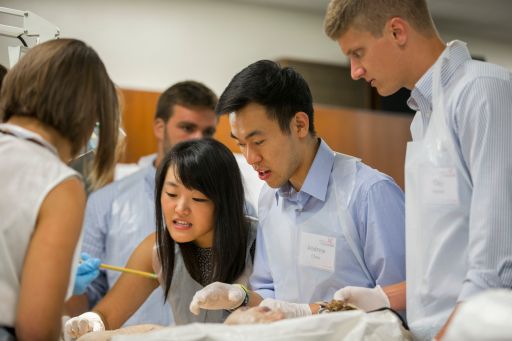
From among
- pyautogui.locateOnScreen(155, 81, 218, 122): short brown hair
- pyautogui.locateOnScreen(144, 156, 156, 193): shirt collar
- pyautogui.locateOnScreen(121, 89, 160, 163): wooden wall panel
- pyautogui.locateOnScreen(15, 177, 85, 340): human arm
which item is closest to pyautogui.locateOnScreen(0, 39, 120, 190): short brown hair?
pyautogui.locateOnScreen(15, 177, 85, 340): human arm

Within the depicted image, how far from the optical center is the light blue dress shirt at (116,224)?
9.63 feet

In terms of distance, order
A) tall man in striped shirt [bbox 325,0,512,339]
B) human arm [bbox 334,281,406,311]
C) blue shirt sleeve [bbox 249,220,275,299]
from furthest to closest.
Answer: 1. blue shirt sleeve [bbox 249,220,275,299]
2. human arm [bbox 334,281,406,311]
3. tall man in striped shirt [bbox 325,0,512,339]

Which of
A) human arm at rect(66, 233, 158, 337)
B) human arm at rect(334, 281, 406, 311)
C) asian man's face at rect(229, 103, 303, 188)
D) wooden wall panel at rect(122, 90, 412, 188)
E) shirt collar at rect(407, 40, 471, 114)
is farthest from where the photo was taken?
wooden wall panel at rect(122, 90, 412, 188)

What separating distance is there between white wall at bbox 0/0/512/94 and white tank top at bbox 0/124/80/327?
3625 millimetres

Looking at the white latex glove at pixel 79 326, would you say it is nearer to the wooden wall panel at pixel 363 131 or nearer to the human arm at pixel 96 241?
the human arm at pixel 96 241

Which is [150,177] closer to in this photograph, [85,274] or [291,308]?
[85,274]

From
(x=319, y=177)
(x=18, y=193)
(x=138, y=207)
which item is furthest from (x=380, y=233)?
(x=138, y=207)

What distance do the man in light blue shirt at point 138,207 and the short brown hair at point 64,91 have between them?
57.2 inches

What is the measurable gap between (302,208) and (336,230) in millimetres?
132

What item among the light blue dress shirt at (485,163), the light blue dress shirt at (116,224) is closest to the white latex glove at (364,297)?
the light blue dress shirt at (485,163)

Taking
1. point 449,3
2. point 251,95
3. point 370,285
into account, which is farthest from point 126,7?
point 370,285

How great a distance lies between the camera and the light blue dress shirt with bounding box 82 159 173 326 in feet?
9.63

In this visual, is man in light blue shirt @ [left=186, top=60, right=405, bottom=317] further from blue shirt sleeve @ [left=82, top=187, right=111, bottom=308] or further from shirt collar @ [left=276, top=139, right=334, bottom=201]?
blue shirt sleeve @ [left=82, top=187, right=111, bottom=308]

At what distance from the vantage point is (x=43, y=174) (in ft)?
4.17
